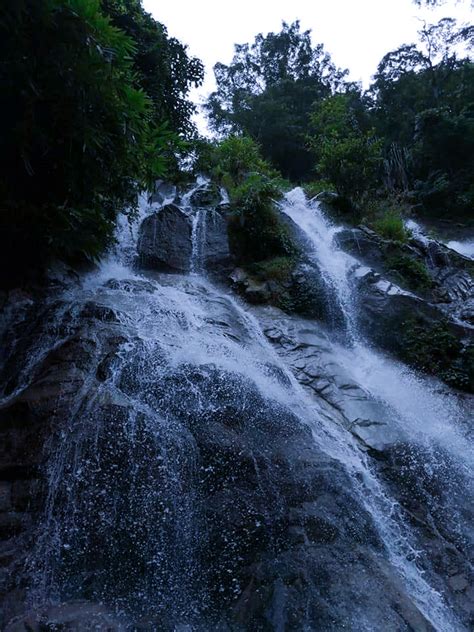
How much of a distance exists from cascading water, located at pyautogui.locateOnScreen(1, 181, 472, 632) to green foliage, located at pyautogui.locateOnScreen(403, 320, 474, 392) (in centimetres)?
66

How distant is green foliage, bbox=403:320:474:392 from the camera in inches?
257

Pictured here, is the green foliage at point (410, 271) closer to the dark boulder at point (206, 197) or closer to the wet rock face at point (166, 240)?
the wet rock face at point (166, 240)

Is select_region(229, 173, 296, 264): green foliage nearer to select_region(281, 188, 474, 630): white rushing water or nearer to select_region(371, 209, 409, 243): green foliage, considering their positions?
select_region(281, 188, 474, 630): white rushing water

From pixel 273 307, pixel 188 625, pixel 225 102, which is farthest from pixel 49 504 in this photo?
pixel 225 102

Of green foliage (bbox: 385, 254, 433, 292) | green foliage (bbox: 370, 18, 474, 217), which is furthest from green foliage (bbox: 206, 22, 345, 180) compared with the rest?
green foliage (bbox: 385, 254, 433, 292)

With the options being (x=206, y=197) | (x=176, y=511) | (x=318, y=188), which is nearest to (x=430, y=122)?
(x=318, y=188)

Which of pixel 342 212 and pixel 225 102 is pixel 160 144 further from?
pixel 225 102

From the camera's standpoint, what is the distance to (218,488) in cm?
389

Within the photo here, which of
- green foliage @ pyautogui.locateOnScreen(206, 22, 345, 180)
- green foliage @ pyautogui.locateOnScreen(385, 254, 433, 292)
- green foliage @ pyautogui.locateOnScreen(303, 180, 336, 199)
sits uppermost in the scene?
green foliage @ pyautogui.locateOnScreen(206, 22, 345, 180)

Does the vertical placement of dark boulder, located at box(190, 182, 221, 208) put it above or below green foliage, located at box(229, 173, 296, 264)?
above

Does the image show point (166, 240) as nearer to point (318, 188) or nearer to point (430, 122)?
point (318, 188)

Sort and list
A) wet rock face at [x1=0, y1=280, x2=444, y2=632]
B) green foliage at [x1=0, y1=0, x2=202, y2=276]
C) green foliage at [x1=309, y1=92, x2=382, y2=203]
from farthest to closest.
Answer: green foliage at [x1=309, y1=92, x2=382, y2=203], green foliage at [x1=0, y1=0, x2=202, y2=276], wet rock face at [x1=0, y1=280, x2=444, y2=632]

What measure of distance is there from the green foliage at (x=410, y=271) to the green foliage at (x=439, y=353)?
5.36 feet

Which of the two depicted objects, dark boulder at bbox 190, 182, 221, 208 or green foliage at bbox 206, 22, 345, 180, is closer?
dark boulder at bbox 190, 182, 221, 208
